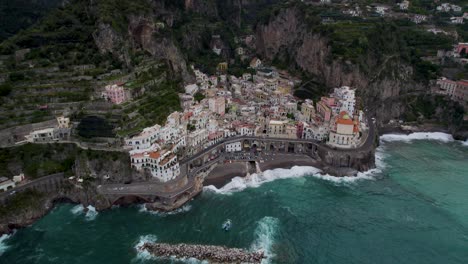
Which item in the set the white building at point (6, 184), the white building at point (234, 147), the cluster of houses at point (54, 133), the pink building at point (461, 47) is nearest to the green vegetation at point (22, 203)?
the white building at point (6, 184)

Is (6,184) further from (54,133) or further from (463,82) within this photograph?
(463,82)

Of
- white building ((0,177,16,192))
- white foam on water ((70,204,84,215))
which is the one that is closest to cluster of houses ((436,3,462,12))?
white foam on water ((70,204,84,215))

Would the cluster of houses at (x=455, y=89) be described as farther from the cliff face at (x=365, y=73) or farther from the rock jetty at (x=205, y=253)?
the rock jetty at (x=205, y=253)

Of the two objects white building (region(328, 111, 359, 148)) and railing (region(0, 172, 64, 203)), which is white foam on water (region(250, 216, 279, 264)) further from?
railing (region(0, 172, 64, 203))

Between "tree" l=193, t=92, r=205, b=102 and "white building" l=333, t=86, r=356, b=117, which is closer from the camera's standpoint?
"white building" l=333, t=86, r=356, b=117

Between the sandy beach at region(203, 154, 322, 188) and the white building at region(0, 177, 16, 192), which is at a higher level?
the white building at region(0, 177, 16, 192)

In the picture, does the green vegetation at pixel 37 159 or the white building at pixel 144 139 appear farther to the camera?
the white building at pixel 144 139

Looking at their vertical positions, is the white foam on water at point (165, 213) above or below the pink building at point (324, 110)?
below
